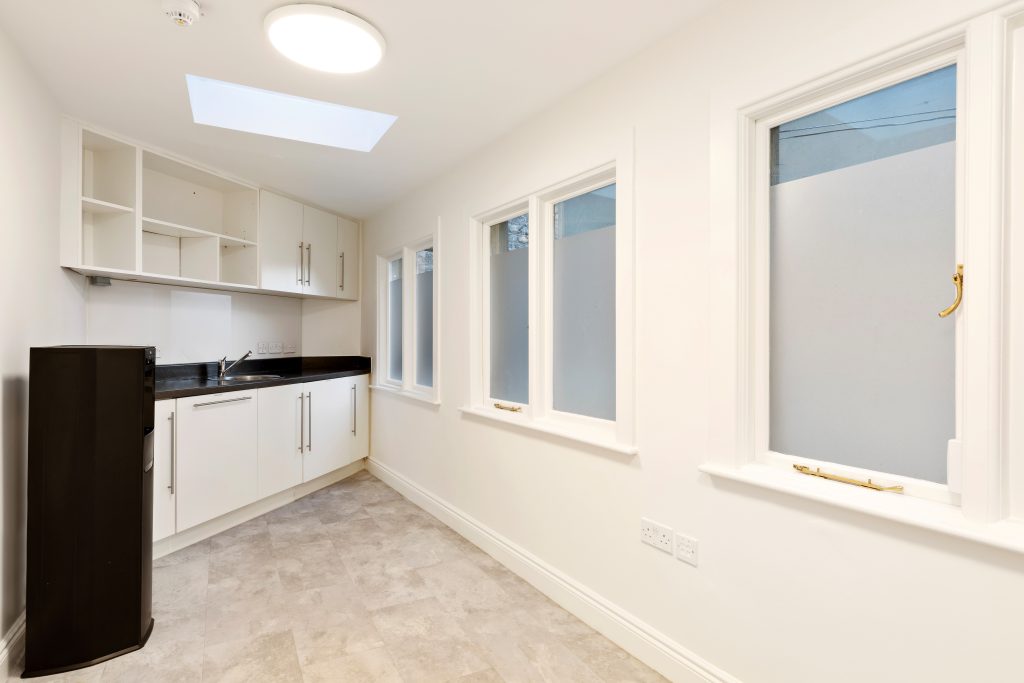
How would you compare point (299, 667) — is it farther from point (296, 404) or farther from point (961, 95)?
point (961, 95)

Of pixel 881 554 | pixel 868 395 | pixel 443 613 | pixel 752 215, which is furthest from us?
pixel 443 613

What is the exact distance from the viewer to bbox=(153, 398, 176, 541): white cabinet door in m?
2.74

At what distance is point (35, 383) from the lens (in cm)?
185

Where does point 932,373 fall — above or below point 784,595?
above

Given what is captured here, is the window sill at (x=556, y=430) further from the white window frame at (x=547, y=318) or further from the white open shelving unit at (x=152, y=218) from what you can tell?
the white open shelving unit at (x=152, y=218)

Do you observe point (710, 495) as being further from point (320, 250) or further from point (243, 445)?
point (320, 250)

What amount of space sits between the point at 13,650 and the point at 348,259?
3374 mm

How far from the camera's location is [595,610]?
7.02 ft

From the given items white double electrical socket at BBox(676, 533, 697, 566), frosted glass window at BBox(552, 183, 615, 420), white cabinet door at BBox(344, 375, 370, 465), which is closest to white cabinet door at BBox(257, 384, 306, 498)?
white cabinet door at BBox(344, 375, 370, 465)

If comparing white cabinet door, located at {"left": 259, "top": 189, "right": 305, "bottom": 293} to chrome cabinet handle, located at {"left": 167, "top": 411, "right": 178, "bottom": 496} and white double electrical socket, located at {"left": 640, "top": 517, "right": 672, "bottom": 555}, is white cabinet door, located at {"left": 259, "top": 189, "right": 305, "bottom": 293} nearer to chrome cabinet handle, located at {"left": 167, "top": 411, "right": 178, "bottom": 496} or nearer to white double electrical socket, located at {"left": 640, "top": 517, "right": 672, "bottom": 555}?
chrome cabinet handle, located at {"left": 167, "top": 411, "right": 178, "bottom": 496}

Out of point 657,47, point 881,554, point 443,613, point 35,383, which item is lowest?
point 443,613

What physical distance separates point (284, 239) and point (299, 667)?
306 centimetres

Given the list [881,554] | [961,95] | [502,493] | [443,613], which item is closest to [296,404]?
[502,493]

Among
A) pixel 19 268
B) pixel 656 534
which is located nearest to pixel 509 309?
pixel 656 534
